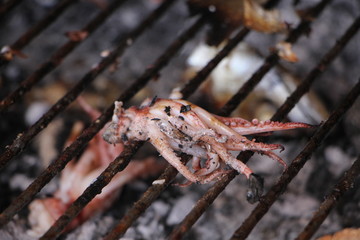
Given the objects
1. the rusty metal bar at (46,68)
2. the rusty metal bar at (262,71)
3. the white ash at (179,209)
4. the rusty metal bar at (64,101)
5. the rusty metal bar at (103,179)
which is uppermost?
the rusty metal bar at (46,68)

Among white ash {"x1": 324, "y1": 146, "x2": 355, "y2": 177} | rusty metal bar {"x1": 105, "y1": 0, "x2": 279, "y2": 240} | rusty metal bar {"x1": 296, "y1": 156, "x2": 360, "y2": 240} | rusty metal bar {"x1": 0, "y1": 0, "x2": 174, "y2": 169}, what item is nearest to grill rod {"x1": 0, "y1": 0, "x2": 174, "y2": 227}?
rusty metal bar {"x1": 0, "y1": 0, "x2": 174, "y2": 169}

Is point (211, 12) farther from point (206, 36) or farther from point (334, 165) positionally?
point (334, 165)

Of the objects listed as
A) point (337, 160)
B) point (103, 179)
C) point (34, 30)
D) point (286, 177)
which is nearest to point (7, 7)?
point (34, 30)

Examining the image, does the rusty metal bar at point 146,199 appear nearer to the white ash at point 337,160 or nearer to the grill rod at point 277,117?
the grill rod at point 277,117

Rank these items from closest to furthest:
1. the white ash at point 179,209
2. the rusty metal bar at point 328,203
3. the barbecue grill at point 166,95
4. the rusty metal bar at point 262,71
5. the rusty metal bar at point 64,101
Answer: the rusty metal bar at point 328,203, the barbecue grill at point 166,95, the rusty metal bar at point 64,101, the rusty metal bar at point 262,71, the white ash at point 179,209

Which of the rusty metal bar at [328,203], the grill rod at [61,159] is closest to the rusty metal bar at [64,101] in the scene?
the grill rod at [61,159]

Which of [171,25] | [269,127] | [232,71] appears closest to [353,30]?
[232,71]

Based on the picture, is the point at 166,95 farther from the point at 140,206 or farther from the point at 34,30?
the point at 140,206

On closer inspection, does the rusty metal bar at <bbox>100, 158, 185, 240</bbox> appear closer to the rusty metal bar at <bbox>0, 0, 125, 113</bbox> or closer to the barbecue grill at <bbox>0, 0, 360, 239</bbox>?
the barbecue grill at <bbox>0, 0, 360, 239</bbox>
